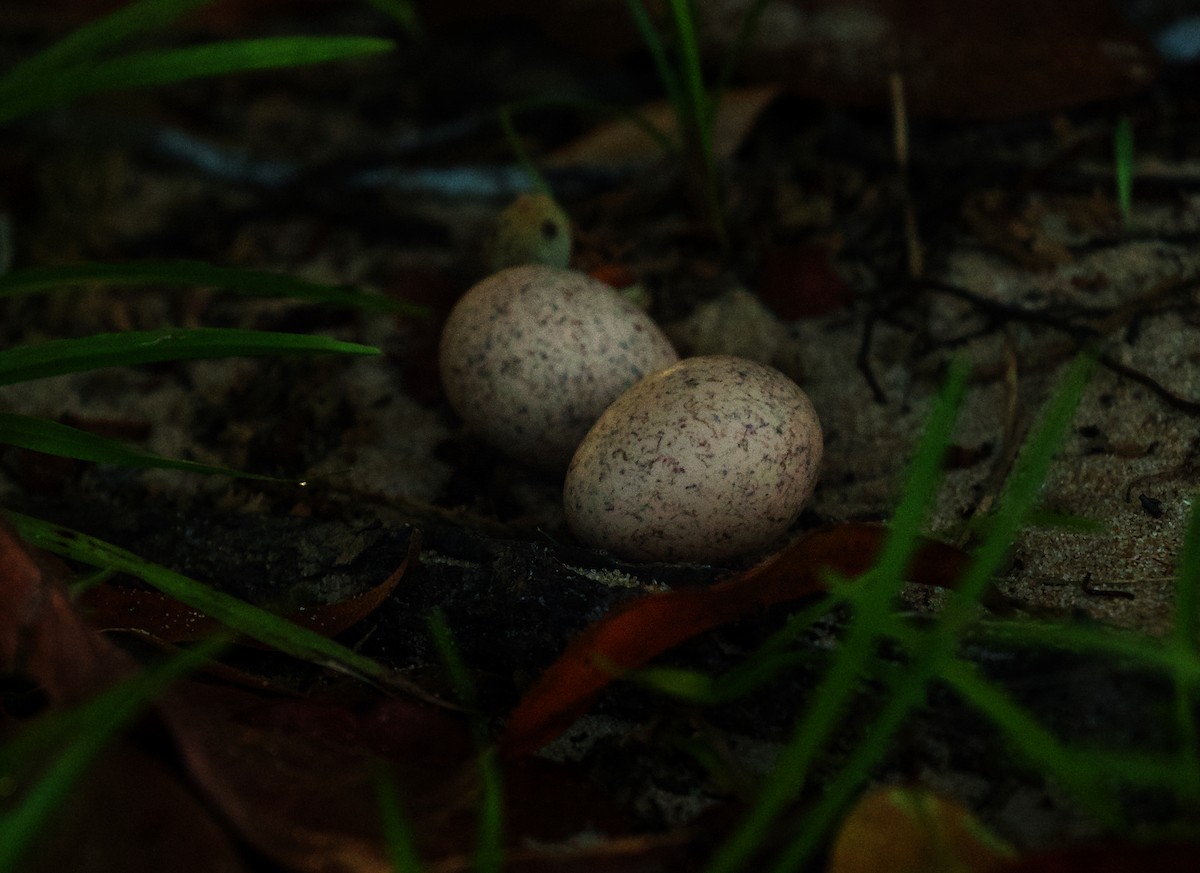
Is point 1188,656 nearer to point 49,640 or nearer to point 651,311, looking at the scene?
point 49,640

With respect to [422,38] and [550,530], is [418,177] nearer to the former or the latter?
[422,38]

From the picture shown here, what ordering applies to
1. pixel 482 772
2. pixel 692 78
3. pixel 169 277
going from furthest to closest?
1. pixel 692 78
2. pixel 169 277
3. pixel 482 772

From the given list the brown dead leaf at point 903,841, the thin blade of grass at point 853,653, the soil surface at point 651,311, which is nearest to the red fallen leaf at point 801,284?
the soil surface at point 651,311

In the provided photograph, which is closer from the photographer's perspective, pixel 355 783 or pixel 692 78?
pixel 355 783

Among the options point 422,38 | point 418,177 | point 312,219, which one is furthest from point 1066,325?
point 422,38

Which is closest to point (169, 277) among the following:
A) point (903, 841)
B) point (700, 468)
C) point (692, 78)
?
point (700, 468)

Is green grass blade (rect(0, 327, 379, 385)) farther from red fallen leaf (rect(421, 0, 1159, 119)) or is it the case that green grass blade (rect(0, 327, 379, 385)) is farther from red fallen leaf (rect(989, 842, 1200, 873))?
red fallen leaf (rect(421, 0, 1159, 119))
